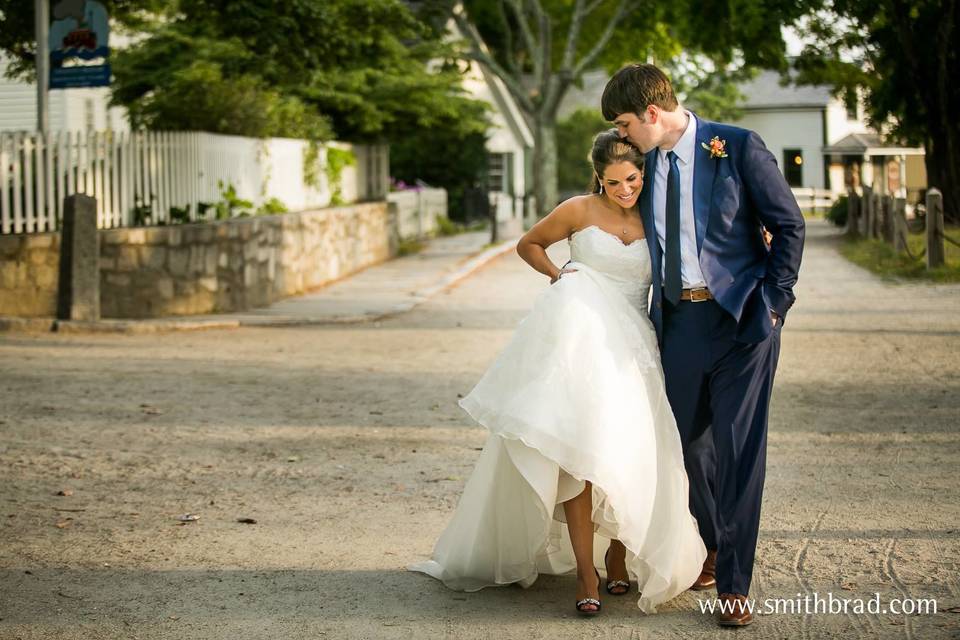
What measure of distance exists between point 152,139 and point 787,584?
12.5 meters

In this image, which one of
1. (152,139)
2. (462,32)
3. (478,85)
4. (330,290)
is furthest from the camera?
(478,85)

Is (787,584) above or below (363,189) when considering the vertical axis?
below

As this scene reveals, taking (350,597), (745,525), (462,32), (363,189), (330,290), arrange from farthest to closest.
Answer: (462,32), (363,189), (330,290), (350,597), (745,525)

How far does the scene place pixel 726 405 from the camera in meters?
4.93

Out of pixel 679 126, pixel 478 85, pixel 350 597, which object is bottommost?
pixel 350 597

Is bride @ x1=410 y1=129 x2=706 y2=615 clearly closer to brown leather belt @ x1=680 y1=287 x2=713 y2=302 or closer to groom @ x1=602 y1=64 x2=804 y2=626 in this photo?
groom @ x1=602 y1=64 x2=804 y2=626

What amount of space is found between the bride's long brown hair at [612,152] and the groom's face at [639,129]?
24mm

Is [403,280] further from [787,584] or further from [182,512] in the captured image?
[787,584]

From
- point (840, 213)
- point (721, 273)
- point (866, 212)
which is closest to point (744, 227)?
point (721, 273)

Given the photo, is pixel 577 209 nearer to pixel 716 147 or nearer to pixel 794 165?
pixel 716 147

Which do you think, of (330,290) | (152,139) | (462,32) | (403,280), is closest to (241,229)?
(152,139)

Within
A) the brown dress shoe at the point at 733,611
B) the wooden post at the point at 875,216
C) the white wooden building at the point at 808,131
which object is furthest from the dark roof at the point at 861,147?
the brown dress shoe at the point at 733,611

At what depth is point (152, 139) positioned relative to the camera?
16219 mm

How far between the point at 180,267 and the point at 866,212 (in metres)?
18.2
